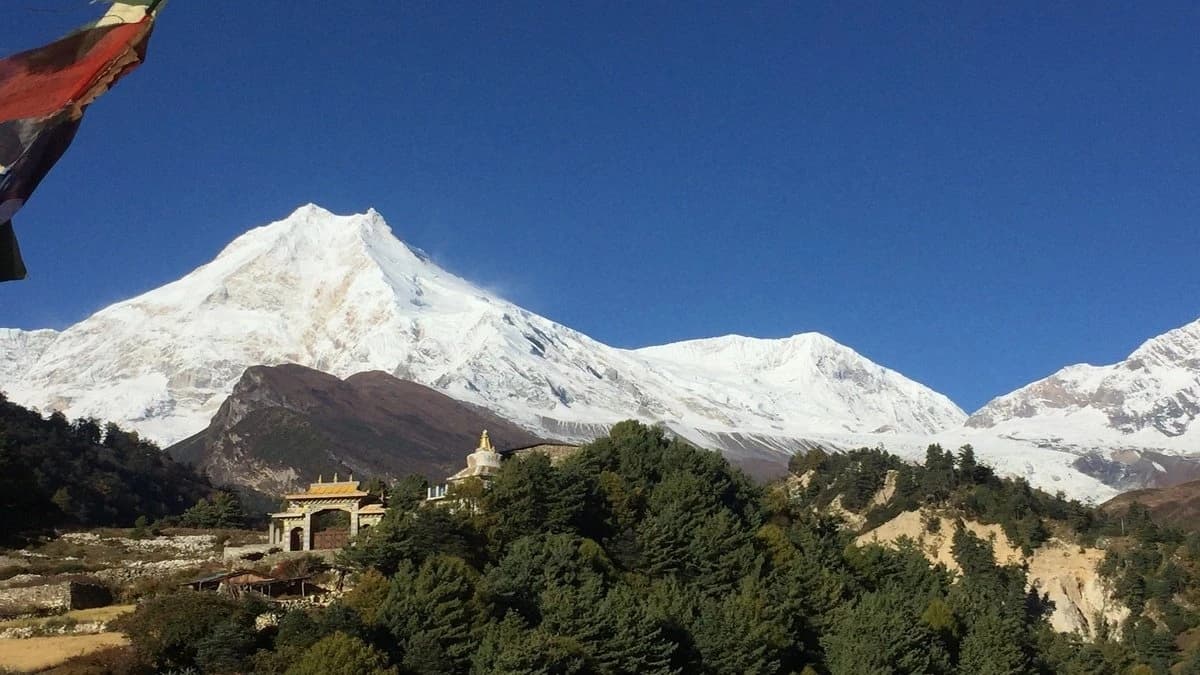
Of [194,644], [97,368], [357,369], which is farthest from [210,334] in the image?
[194,644]

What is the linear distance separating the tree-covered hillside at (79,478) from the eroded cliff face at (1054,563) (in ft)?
139

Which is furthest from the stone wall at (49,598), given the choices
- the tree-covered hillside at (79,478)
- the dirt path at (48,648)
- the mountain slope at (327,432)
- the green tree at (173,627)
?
the mountain slope at (327,432)

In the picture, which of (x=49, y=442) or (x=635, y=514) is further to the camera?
(x=49, y=442)

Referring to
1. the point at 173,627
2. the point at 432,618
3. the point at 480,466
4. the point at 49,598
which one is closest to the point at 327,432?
the point at 480,466

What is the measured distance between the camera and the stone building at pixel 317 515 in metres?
39.3

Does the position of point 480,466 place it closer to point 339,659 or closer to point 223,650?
point 223,650

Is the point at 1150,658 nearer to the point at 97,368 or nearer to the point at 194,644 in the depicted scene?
the point at 194,644

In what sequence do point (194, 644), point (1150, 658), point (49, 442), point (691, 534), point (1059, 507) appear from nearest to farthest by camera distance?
point (194, 644), point (691, 534), point (1150, 658), point (49, 442), point (1059, 507)

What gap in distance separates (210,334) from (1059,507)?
479 feet

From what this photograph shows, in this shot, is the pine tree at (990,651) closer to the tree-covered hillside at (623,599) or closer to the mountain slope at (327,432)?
the tree-covered hillside at (623,599)

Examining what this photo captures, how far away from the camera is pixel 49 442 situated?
67.1 m

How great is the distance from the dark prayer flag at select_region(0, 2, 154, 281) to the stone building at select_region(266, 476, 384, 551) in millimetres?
33666

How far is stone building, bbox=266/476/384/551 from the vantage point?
39281mm

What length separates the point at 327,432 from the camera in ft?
383
